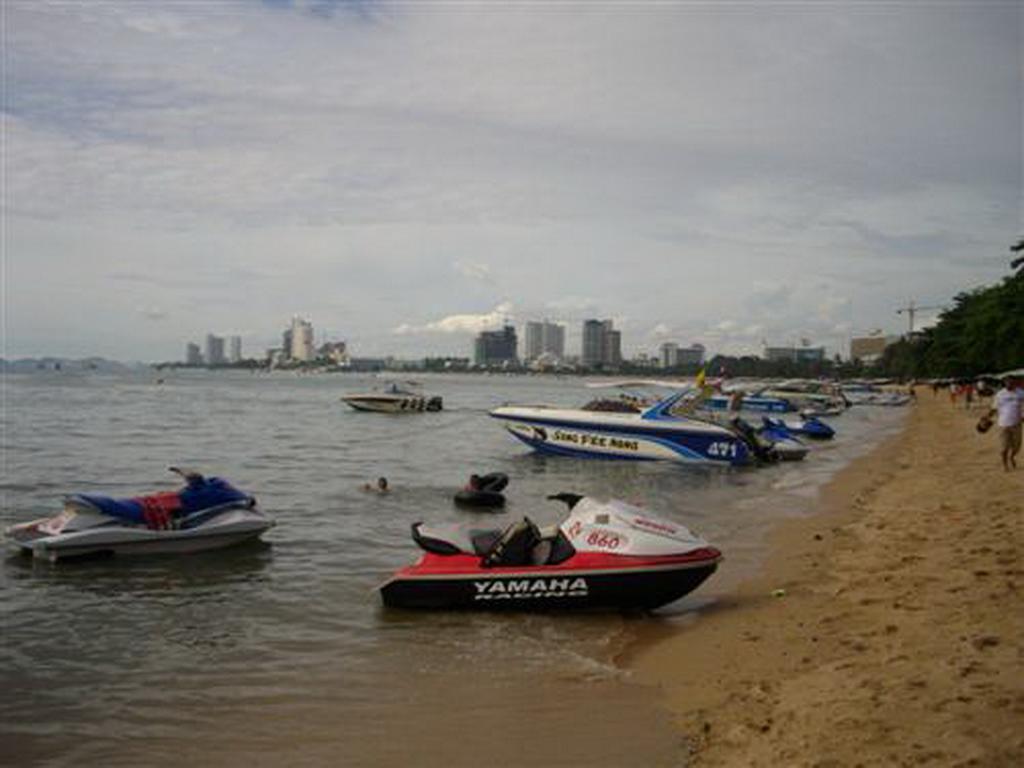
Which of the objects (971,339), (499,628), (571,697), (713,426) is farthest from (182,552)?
(971,339)

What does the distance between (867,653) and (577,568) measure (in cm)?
331

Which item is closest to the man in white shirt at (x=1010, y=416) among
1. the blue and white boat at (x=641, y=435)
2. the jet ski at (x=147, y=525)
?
the blue and white boat at (x=641, y=435)

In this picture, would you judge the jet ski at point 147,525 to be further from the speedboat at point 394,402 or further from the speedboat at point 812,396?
the speedboat at point 812,396

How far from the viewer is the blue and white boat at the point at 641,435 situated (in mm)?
27328

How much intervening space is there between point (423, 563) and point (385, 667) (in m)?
1.93

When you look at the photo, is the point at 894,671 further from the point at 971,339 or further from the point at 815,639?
the point at 971,339

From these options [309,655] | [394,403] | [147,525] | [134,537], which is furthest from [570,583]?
[394,403]

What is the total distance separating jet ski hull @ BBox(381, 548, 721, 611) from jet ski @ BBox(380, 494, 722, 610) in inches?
0.4

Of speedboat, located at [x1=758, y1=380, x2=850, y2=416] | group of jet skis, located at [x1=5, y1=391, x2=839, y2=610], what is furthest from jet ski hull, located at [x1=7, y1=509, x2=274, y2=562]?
speedboat, located at [x1=758, y1=380, x2=850, y2=416]

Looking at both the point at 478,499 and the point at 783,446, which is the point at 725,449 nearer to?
the point at 783,446

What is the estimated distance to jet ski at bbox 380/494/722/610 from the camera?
988 cm

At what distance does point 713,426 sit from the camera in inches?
1085

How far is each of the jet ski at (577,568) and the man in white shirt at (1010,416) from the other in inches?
474

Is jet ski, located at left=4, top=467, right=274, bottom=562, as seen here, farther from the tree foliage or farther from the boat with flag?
the tree foliage
